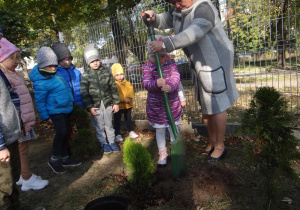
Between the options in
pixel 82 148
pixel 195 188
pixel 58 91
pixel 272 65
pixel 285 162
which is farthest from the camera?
pixel 82 148

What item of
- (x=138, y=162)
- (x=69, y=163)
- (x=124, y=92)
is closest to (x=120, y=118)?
(x=124, y=92)

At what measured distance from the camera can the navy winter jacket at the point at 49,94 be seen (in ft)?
11.4

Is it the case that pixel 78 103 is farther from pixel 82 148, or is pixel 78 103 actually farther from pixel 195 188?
pixel 195 188

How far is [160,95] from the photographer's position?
11.2ft

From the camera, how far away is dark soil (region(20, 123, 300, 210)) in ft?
8.29

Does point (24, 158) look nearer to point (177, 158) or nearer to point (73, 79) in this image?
point (73, 79)

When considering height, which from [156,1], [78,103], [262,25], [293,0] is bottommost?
[78,103]

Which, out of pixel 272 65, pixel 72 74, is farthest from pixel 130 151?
pixel 272 65

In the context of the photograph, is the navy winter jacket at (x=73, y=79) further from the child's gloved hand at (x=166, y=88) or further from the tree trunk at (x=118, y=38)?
the child's gloved hand at (x=166, y=88)

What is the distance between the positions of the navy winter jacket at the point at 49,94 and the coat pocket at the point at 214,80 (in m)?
1.96

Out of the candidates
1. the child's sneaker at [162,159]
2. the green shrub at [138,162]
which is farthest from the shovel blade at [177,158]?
the child's sneaker at [162,159]

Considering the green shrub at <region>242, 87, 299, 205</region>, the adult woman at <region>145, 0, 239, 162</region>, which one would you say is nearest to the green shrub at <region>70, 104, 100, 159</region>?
A: the adult woman at <region>145, 0, 239, 162</region>

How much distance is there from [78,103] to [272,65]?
3.15m

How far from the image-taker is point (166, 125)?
3.42 m
